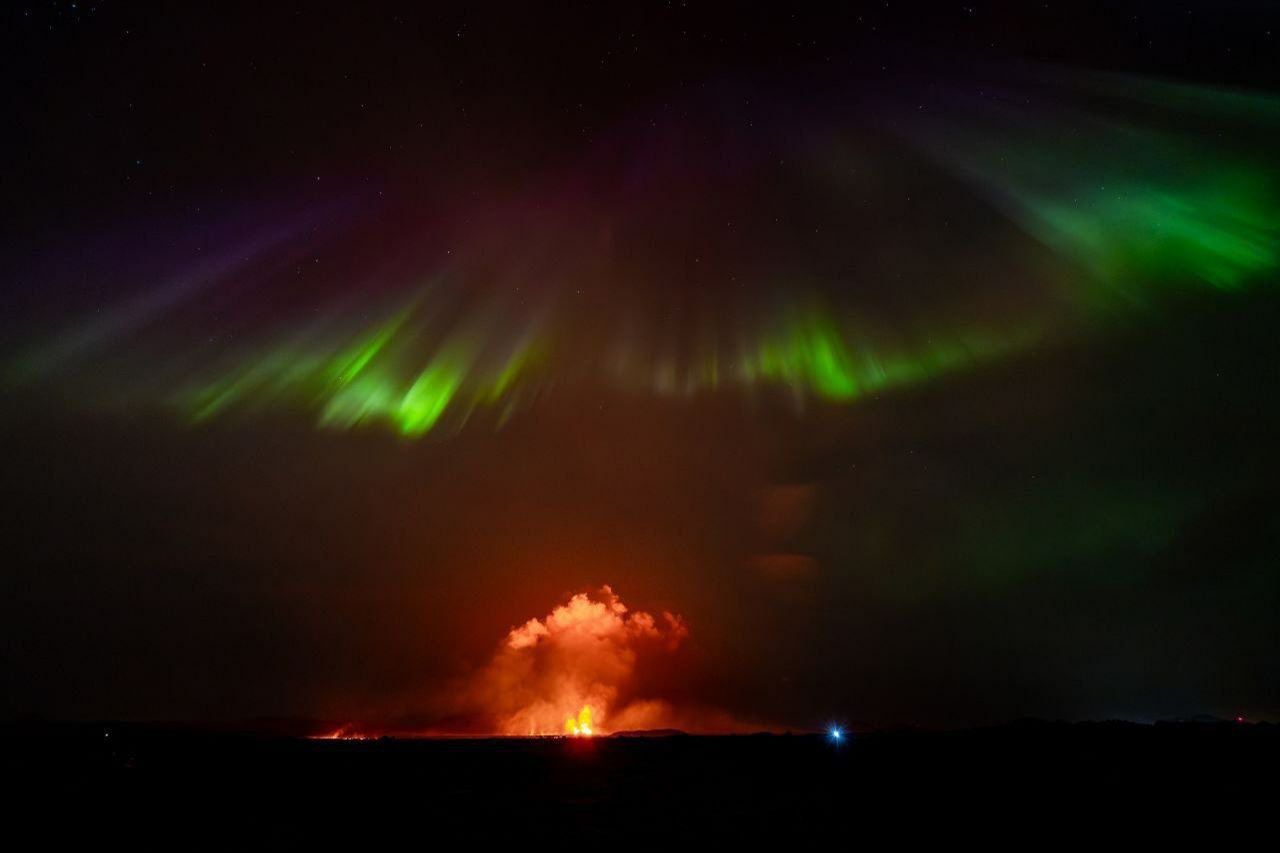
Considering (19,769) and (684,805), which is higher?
(19,769)

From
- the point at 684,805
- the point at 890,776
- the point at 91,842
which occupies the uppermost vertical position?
the point at 890,776

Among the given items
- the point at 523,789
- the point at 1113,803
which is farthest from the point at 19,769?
the point at 1113,803

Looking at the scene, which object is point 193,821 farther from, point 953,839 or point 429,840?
point 953,839

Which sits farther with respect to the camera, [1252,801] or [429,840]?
[1252,801]

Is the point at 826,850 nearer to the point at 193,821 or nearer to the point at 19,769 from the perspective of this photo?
the point at 193,821

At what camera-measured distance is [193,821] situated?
7281 centimetres

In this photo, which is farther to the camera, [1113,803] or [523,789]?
[523,789]

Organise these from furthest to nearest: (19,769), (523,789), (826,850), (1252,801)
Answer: (19,769) < (523,789) < (1252,801) < (826,850)

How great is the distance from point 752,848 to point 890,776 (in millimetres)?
84031

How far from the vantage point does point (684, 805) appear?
81.0m

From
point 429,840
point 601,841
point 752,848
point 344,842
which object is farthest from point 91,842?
point 752,848

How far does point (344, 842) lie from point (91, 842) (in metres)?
14.6

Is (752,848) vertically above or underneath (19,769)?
underneath

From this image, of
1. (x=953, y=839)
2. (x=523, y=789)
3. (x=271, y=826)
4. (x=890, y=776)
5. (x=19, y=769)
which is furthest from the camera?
(x=19, y=769)
